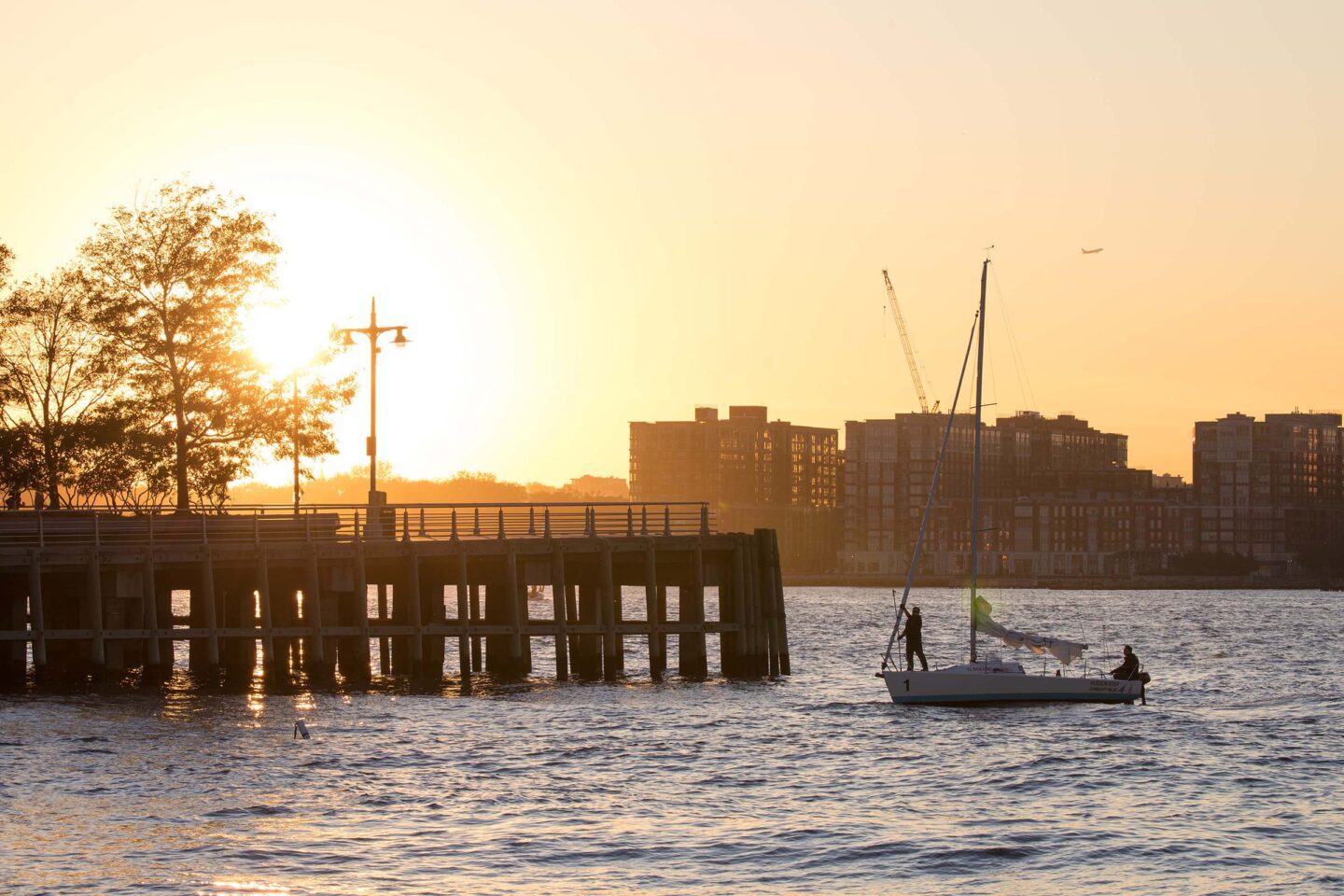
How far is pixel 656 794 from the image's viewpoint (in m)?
39.6

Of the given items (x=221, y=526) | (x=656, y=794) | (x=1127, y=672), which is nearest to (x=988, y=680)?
(x=1127, y=672)

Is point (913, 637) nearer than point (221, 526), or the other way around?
point (913, 637)

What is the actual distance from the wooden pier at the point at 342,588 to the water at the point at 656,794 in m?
1.71

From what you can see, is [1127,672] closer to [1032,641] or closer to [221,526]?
[1032,641]

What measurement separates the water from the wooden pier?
1.71 meters

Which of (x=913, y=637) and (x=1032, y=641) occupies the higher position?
(x=913, y=637)

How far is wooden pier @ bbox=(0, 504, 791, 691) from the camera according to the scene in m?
55.1

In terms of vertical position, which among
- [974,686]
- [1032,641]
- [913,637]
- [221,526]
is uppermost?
[221,526]

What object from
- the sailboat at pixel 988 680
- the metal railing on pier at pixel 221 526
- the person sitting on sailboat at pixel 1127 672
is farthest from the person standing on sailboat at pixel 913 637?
the metal railing on pier at pixel 221 526

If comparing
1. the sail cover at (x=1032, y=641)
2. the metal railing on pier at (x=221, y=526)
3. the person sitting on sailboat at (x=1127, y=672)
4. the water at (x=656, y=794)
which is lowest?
the water at (x=656, y=794)

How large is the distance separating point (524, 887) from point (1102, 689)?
33049 mm

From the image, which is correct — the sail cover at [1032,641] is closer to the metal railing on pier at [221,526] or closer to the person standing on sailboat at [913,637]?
the person standing on sailboat at [913,637]

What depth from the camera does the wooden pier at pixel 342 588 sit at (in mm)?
55094

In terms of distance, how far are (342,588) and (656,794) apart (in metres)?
20.5
